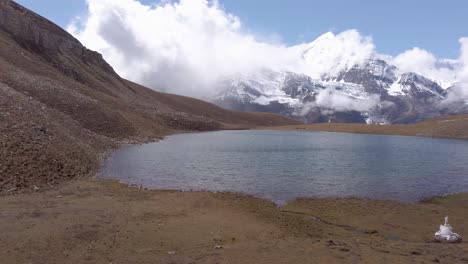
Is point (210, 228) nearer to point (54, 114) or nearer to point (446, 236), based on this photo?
point (446, 236)

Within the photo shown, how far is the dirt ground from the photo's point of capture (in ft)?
70.1

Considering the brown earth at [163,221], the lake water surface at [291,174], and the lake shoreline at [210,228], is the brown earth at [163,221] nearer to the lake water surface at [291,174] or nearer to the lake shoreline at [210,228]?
the lake shoreline at [210,228]

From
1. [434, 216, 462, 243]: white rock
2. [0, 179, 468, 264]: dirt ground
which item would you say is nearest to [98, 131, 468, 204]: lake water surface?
[0, 179, 468, 264]: dirt ground

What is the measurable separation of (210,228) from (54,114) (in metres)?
50.4

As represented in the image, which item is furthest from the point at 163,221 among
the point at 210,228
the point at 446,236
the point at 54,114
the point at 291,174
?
the point at 54,114

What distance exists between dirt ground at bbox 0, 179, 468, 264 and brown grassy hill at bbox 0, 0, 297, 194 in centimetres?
493

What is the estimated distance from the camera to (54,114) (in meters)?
67.6

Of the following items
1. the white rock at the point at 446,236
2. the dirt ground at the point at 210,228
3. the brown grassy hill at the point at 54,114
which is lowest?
the dirt ground at the point at 210,228

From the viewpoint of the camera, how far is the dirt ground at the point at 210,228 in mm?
21359

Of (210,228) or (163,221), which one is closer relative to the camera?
(210,228)

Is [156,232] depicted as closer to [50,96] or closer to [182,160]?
[182,160]

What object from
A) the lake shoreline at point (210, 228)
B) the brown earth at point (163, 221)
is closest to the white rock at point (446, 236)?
the lake shoreline at point (210, 228)

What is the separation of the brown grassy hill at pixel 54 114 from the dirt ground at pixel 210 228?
4.93 m

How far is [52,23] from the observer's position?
17375 centimetres
